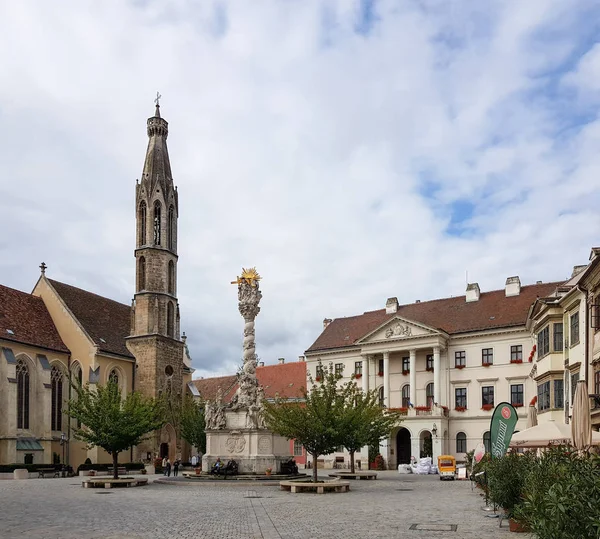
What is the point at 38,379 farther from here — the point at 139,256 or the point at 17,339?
the point at 139,256

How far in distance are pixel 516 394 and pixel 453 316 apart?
8.55m

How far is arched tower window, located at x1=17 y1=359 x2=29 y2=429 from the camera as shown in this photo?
5094 centimetres

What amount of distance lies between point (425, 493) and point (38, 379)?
33605 mm

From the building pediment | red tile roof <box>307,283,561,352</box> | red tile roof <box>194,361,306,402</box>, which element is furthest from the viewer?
red tile roof <box>194,361,306,402</box>

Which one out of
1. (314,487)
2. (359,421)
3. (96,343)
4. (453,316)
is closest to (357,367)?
(453,316)

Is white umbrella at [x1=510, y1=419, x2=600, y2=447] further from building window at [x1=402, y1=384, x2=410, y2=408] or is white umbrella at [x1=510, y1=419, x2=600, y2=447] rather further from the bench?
building window at [x1=402, y1=384, x2=410, y2=408]

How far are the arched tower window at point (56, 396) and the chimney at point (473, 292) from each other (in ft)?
109

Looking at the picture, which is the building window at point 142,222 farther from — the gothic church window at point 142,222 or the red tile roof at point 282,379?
the red tile roof at point 282,379

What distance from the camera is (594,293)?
28.3 metres

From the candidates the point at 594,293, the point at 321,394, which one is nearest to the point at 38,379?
the point at 321,394

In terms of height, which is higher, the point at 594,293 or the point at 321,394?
the point at 594,293

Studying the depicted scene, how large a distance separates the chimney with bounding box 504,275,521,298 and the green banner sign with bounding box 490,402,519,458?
1599 inches

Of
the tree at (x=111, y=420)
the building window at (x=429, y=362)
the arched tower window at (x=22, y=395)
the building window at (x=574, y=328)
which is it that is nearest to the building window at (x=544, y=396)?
the building window at (x=574, y=328)

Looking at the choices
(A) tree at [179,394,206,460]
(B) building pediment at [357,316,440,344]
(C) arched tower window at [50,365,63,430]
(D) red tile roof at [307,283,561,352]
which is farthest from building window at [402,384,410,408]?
(C) arched tower window at [50,365,63,430]
